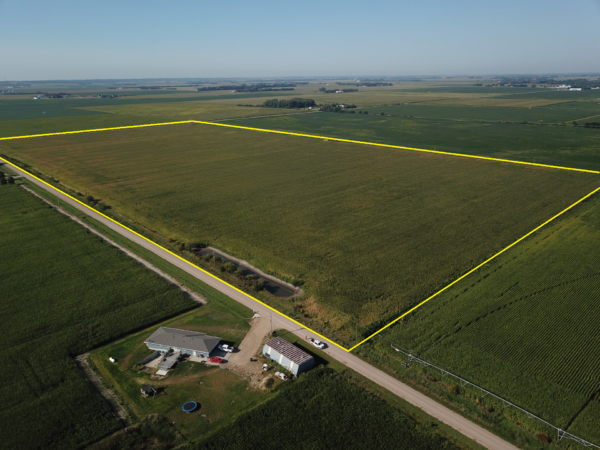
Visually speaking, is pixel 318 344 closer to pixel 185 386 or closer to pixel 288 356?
pixel 288 356

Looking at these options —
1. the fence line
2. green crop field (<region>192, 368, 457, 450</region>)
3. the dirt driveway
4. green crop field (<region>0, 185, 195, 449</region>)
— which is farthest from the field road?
green crop field (<region>0, 185, 195, 449</region>)

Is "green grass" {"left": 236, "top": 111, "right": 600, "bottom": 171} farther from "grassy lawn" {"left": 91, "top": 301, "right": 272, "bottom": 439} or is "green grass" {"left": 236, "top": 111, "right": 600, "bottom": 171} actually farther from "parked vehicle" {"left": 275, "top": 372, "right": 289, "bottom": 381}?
"grassy lawn" {"left": 91, "top": 301, "right": 272, "bottom": 439}

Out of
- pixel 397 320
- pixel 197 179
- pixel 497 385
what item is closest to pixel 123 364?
pixel 397 320

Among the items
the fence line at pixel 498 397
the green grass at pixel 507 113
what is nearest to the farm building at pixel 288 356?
the fence line at pixel 498 397

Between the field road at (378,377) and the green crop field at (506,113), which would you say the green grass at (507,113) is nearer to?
the green crop field at (506,113)

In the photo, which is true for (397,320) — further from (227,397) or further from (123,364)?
(123,364)

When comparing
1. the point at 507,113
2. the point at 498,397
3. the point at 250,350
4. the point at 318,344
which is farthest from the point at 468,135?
the point at 250,350
